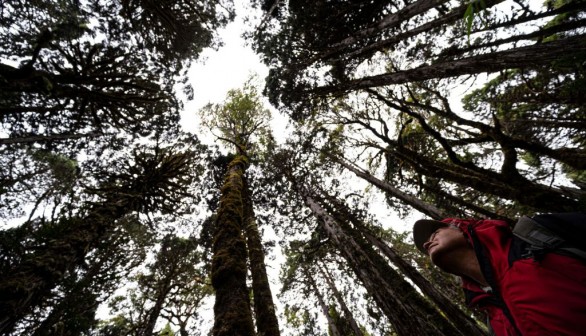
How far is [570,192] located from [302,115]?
826 cm

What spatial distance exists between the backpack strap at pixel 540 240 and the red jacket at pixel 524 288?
0.04 meters

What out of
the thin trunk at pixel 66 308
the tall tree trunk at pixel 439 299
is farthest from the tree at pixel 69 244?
the tall tree trunk at pixel 439 299

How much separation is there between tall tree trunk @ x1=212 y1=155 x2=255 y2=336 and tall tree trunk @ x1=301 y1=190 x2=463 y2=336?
3.95 meters

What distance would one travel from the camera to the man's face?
1.88 metres

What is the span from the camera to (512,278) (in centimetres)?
142

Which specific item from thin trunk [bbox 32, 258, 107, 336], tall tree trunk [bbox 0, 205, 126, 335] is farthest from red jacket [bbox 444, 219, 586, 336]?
thin trunk [bbox 32, 258, 107, 336]

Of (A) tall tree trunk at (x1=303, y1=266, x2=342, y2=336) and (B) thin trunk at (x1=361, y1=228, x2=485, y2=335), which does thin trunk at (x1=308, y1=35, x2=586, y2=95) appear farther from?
(A) tall tree trunk at (x1=303, y1=266, x2=342, y2=336)

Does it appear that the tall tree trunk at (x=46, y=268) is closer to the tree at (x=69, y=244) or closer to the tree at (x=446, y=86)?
the tree at (x=69, y=244)

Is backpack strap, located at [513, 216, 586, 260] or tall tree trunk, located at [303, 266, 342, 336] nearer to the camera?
backpack strap, located at [513, 216, 586, 260]

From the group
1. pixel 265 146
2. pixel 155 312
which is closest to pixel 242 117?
pixel 265 146

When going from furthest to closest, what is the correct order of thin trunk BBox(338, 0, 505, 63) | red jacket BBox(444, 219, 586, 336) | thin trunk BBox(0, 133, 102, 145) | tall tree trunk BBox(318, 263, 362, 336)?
tall tree trunk BBox(318, 263, 362, 336) < thin trunk BBox(0, 133, 102, 145) < thin trunk BBox(338, 0, 505, 63) < red jacket BBox(444, 219, 586, 336)

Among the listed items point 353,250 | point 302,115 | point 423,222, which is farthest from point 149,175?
point 423,222

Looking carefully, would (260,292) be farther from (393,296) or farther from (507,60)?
(507,60)

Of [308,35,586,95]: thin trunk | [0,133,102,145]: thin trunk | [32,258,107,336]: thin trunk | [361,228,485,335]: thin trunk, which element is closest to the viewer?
[308,35,586,95]: thin trunk
